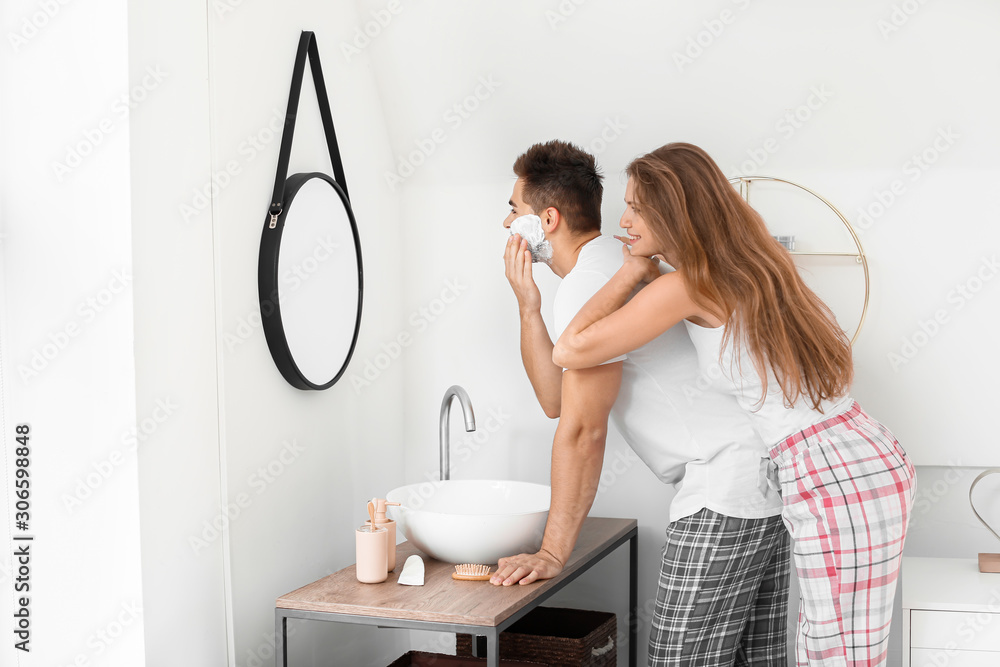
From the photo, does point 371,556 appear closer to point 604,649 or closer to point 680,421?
point 680,421

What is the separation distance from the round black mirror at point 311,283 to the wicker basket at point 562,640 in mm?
777

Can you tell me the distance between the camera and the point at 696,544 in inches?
62.9

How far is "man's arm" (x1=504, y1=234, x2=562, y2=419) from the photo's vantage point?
1.93 metres

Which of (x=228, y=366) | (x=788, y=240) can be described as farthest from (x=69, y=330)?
(x=788, y=240)

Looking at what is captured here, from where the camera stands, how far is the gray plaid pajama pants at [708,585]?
1589 mm

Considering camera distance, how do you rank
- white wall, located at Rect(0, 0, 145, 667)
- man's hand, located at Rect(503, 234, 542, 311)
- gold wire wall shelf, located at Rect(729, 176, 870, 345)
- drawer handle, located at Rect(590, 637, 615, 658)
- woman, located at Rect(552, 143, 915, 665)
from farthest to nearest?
gold wire wall shelf, located at Rect(729, 176, 870, 345) < drawer handle, located at Rect(590, 637, 615, 658) < man's hand, located at Rect(503, 234, 542, 311) < woman, located at Rect(552, 143, 915, 665) < white wall, located at Rect(0, 0, 145, 667)

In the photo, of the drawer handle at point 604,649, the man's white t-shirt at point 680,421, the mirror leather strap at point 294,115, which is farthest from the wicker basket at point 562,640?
the mirror leather strap at point 294,115

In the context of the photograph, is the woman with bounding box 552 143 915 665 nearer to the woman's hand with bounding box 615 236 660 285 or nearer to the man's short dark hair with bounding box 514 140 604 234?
the woman's hand with bounding box 615 236 660 285

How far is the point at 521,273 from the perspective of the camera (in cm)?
192

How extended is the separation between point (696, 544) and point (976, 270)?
1.14 meters

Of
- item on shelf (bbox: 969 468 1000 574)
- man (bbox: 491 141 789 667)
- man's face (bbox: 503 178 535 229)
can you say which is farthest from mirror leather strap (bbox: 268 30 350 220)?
item on shelf (bbox: 969 468 1000 574)

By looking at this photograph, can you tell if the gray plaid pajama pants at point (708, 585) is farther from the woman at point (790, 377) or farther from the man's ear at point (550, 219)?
the man's ear at point (550, 219)

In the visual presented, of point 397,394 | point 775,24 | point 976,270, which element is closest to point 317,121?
point 397,394

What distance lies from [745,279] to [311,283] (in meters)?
0.96
